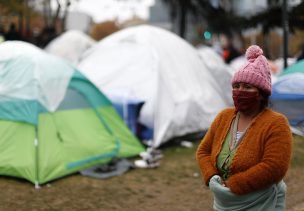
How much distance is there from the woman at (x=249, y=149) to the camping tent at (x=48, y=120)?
11.1 ft

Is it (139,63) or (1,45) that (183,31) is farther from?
(1,45)

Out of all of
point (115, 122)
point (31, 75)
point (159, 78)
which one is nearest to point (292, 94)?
point (159, 78)

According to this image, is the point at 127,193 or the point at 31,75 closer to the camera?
the point at 127,193

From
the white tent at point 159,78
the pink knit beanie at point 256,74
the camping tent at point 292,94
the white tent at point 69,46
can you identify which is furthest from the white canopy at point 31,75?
the white tent at point 69,46

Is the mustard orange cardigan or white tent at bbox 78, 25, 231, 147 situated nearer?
the mustard orange cardigan

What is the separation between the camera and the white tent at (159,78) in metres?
8.09

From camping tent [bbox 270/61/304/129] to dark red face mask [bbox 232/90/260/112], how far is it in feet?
19.9

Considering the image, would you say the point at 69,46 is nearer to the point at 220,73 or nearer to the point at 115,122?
the point at 220,73

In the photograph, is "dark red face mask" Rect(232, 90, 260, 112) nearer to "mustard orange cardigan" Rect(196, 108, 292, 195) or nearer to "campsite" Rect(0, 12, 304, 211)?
"mustard orange cardigan" Rect(196, 108, 292, 195)

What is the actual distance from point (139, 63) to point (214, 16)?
24.4 ft

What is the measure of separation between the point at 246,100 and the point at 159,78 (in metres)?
5.51

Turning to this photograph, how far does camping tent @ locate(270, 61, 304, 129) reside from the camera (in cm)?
865

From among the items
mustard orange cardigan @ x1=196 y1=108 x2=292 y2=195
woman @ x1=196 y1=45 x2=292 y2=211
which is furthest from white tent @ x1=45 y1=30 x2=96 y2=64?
mustard orange cardigan @ x1=196 y1=108 x2=292 y2=195

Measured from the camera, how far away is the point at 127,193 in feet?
18.5
